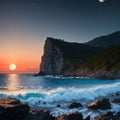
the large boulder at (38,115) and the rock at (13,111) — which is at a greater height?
the rock at (13,111)

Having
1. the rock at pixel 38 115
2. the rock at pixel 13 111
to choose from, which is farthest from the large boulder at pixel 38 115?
the rock at pixel 13 111

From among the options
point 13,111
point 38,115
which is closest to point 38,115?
point 38,115

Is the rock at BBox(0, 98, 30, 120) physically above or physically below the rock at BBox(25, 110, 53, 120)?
above

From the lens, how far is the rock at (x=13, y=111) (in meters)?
21.0

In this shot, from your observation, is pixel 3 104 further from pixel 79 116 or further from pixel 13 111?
pixel 79 116

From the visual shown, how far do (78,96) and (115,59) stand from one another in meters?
124

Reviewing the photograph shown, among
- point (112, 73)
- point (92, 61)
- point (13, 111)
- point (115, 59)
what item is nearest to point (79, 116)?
point (13, 111)

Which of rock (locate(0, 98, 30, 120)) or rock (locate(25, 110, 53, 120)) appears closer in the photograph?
rock (locate(0, 98, 30, 120))

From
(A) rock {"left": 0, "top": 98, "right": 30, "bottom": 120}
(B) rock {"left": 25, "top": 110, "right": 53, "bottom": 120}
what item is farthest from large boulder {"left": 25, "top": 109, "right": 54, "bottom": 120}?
(A) rock {"left": 0, "top": 98, "right": 30, "bottom": 120}

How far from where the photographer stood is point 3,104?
71.9ft

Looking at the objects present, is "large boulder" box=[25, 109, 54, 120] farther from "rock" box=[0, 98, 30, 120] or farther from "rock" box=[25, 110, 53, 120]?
"rock" box=[0, 98, 30, 120]

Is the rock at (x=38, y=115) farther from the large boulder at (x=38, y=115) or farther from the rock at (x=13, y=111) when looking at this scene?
the rock at (x=13, y=111)

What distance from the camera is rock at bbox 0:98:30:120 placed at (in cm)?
2095

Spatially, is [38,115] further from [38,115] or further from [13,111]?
[13,111]
